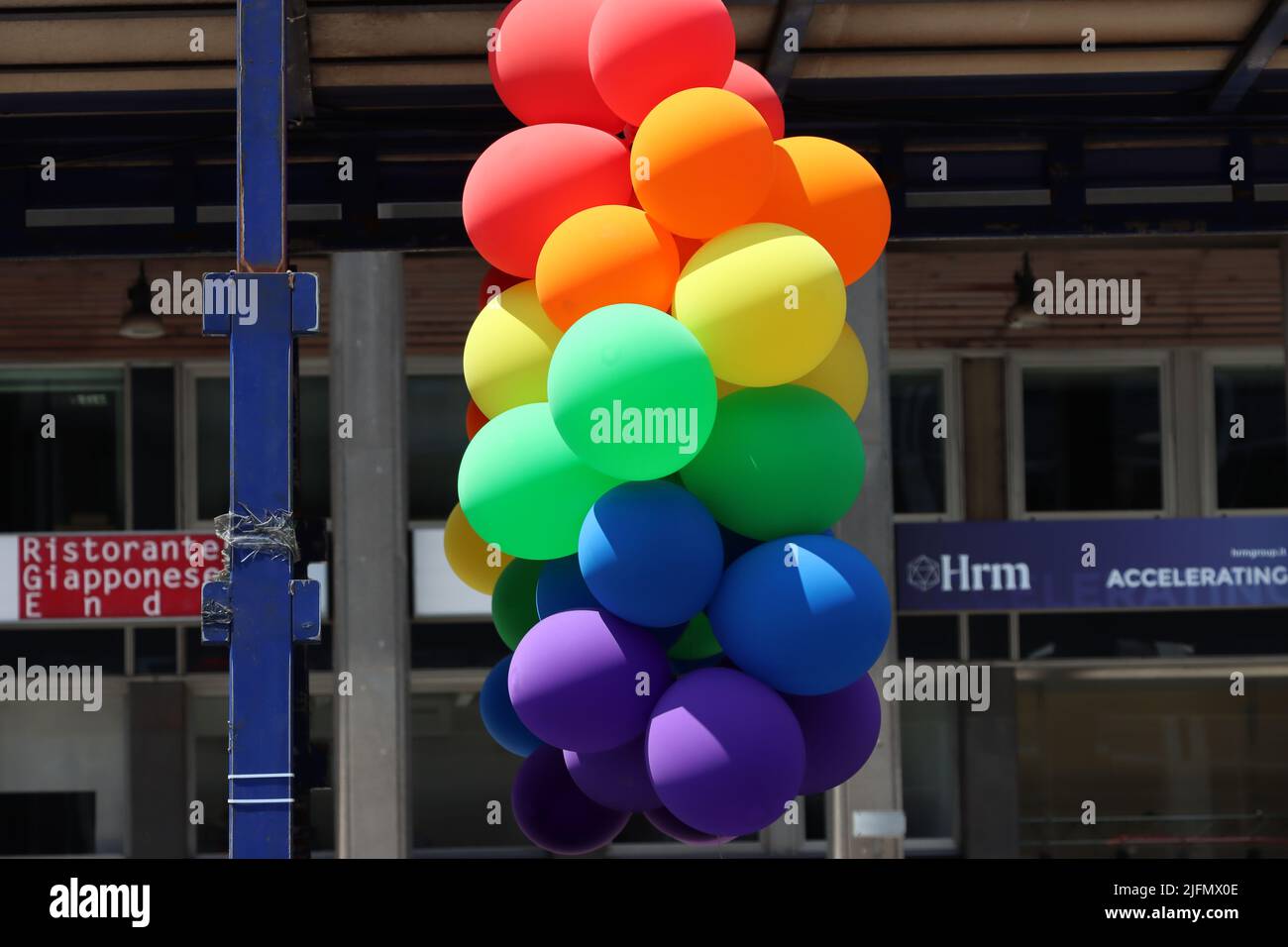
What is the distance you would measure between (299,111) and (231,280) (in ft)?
10.4

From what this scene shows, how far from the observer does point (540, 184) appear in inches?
271

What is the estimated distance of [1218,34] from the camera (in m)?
10.1

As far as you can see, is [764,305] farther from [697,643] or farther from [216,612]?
[216,612]

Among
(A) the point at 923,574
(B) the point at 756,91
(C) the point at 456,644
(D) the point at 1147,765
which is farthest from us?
(D) the point at 1147,765

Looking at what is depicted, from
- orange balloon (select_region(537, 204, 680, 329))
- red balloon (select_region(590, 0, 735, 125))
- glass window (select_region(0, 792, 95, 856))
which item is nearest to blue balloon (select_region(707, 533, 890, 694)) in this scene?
orange balloon (select_region(537, 204, 680, 329))

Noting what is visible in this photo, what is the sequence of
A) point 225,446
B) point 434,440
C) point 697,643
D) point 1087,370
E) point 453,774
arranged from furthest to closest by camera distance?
1. point 1087,370
2. point 225,446
3. point 434,440
4. point 453,774
5. point 697,643

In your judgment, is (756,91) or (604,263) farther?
(756,91)

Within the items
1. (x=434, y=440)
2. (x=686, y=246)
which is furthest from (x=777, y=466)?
(x=434, y=440)

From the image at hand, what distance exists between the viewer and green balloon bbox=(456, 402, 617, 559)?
662 cm

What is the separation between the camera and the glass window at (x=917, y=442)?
16281 millimetres

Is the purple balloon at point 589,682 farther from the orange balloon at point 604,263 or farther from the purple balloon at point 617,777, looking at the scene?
the orange balloon at point 604,263

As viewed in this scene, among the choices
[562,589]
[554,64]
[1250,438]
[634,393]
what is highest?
[554,64]

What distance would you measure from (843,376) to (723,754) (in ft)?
6.62
